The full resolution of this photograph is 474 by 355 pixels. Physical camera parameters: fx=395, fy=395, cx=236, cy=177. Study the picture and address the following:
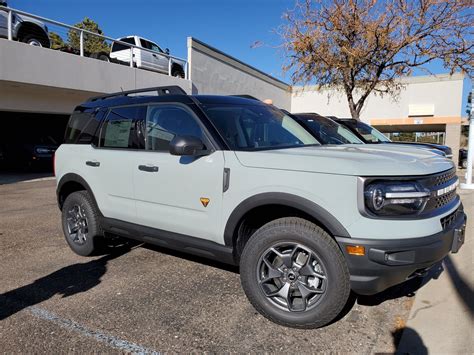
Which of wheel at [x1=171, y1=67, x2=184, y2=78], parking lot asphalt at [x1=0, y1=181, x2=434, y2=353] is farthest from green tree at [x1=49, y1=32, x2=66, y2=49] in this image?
parking lot asphalt at [x1=0, y1=181, x2=434, y2=353]

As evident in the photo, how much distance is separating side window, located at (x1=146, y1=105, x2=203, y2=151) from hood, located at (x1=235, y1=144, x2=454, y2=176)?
→ 709 millimetres

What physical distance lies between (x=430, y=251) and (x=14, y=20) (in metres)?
13.2

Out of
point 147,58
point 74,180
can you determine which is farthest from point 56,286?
point 147,58

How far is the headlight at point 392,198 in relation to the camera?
8.76 ft

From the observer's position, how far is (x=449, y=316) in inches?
128

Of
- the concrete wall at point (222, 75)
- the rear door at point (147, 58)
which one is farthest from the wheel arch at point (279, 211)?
the concrete wall at point (222, 75)

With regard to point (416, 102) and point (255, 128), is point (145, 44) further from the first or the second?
point (416, 102)

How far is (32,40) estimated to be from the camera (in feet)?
40.8

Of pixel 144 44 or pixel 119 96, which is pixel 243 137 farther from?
pixel 144 44

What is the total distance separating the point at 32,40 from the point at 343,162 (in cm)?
1274

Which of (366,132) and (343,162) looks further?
(366,132)

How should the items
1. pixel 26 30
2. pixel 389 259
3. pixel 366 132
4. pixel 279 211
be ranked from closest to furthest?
pixel 389 259
pixel 279 211
pixel 366 132
pixel 26 30

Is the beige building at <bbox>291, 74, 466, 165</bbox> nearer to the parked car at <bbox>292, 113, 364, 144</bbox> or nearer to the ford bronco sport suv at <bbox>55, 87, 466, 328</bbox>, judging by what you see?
the parked car at <bbox>292, 113, 364, 144</bbox>

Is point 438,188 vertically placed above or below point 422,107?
below
